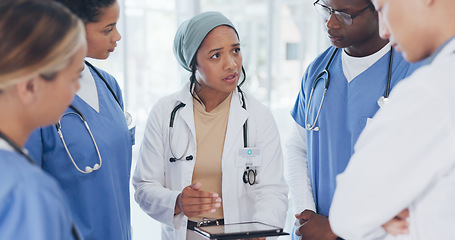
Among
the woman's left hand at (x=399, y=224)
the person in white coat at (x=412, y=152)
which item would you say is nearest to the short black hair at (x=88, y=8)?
the person in white coat at (x=412, y=152)

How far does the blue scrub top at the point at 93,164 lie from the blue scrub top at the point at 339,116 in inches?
30.2

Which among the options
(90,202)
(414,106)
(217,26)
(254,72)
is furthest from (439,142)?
(254,72)

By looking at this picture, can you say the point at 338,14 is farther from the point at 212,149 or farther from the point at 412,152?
the point at 412,152

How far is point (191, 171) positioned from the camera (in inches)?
73.2

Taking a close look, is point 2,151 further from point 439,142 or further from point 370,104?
point 370,104

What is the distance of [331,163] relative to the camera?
1734 mm

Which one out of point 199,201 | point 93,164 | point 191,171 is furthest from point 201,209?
point 93,164

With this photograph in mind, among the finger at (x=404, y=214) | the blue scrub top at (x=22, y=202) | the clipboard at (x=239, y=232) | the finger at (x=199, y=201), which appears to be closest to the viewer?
the blue scrub top at (x=22, y=202)

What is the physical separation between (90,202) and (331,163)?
914 mm

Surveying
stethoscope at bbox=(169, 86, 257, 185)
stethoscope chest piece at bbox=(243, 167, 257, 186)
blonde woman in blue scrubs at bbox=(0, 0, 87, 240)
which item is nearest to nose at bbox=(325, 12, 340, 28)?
stethoscope at bbox=(169, 86, 257, 185)

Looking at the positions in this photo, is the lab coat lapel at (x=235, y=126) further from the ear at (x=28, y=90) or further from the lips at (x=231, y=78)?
the ear at (x=28, y=90)

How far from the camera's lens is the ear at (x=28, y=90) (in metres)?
0.89

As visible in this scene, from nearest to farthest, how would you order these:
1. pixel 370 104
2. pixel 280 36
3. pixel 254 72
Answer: pixel 370 104 → pixel 254 72 → pixel 280 36

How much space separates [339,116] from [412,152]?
2.80ft
